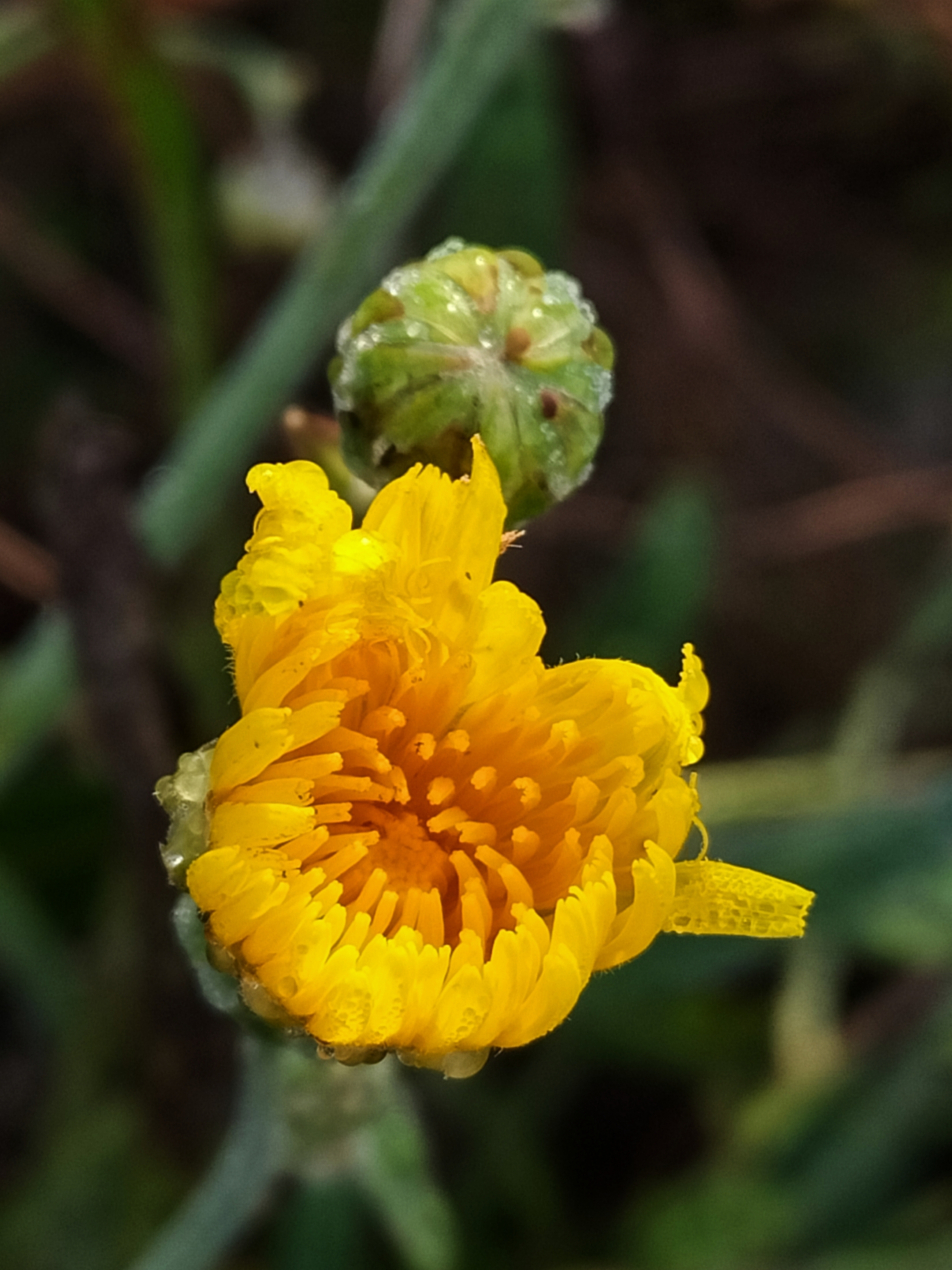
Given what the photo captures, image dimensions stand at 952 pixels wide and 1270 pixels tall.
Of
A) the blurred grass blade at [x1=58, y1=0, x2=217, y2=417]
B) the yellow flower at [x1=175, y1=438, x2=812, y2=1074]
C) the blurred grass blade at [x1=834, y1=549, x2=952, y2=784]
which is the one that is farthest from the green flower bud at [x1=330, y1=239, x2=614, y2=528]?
the blurred grass blade at [x1=834, y1=549, x2=952, y2=784]

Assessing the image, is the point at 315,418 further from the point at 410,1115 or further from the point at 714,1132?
the point at 714,1132

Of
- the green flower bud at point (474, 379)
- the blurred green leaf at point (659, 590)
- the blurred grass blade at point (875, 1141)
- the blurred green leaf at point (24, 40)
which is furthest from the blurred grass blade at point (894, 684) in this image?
the blurred green leaf at point (24, 40)

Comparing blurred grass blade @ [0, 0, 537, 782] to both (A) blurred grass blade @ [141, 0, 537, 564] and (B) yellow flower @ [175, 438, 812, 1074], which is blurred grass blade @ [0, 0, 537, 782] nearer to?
(A) blurred grass blade @ [141, 0, 537, 564]

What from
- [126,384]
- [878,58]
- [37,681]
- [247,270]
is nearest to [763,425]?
[878,58]

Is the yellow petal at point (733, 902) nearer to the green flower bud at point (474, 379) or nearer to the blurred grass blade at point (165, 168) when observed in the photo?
the green flower bud at point (474, 379)

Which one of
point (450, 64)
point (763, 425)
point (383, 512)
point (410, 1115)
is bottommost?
point (410, 1115)

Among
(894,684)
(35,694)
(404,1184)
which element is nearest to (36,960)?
(35,694)
